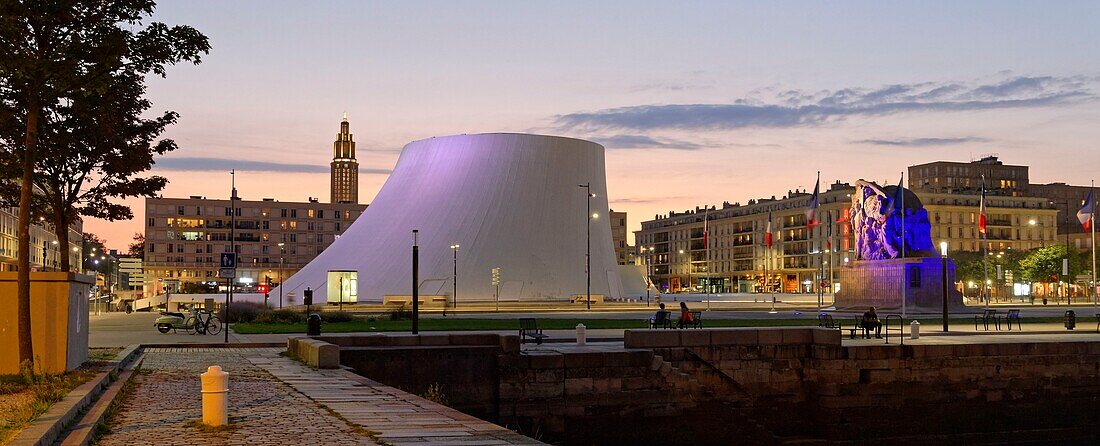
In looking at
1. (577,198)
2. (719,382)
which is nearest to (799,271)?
(577,198)

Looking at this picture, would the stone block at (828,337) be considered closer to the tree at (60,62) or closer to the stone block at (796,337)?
the stone block at (796,337)

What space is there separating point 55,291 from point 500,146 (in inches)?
2866

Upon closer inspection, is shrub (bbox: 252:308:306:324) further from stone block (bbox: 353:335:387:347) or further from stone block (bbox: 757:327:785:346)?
stone block (bbox: 757:327:785:346)

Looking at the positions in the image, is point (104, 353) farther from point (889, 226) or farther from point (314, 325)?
point (889, 226)

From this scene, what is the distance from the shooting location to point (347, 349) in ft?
77.3

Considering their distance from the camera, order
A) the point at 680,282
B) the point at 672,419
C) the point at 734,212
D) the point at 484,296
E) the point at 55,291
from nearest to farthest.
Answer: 1. the point at 55,291
2. the point at 672,419
3. the point at 484,296
4. the point at 734,212
5. the point at 680,282

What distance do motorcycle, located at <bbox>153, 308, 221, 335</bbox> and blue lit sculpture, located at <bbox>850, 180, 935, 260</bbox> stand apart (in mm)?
34688

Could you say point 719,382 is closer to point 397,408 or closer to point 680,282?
point 397,408

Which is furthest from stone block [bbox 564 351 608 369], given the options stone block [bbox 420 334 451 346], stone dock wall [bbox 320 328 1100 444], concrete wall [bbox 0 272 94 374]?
concrete wall [bbox 0 272 94 374]

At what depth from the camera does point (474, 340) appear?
2509cm

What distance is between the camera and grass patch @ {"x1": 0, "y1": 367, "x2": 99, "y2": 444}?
488 inches

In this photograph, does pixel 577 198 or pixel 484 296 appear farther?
pixel 577 198

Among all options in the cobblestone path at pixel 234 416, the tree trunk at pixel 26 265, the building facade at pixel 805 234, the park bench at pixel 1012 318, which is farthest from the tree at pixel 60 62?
the building facade at pixel 805 234

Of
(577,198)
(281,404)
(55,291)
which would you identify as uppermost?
(577,198)
